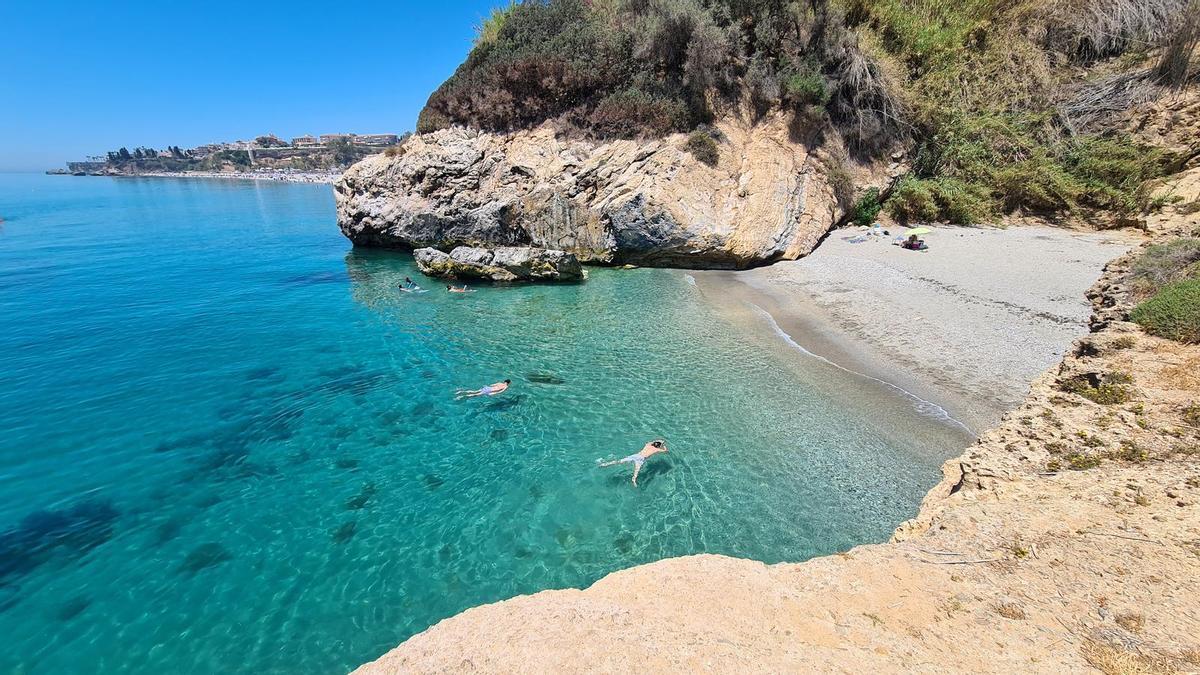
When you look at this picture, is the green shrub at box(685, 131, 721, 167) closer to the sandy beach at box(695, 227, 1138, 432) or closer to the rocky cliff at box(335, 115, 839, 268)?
the rocky cliff at box(335, 115, 839, 268)

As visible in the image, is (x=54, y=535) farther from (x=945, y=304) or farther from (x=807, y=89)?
(x=807, y=89)

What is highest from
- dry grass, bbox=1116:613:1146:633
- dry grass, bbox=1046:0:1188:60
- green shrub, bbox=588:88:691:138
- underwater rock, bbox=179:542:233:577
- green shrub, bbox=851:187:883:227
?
dry grass, bbox=1046:0:1188:60

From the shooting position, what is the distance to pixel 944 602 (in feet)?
12.8

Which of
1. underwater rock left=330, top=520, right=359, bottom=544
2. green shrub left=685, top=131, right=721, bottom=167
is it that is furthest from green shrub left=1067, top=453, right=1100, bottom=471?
green shrub left=685, top=131, right=721, bottom=167

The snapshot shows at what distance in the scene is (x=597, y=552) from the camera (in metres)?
6.62

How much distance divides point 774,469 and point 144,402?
13450mm

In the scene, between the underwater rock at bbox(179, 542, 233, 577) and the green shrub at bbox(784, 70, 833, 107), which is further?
the green shrub at bbox(784, 70, 833, 107)

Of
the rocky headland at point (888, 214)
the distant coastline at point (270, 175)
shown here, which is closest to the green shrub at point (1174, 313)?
the rocky headland at point (888, 214)

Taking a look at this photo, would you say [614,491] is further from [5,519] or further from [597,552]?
[5,519]

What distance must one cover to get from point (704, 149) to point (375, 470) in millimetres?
18511

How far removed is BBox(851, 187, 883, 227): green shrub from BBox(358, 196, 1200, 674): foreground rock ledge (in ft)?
59.3

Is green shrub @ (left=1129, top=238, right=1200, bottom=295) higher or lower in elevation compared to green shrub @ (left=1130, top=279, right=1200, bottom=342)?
higher

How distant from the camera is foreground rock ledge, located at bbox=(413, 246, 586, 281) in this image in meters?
19.8

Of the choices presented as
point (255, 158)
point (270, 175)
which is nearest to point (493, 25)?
point (270, 175)
